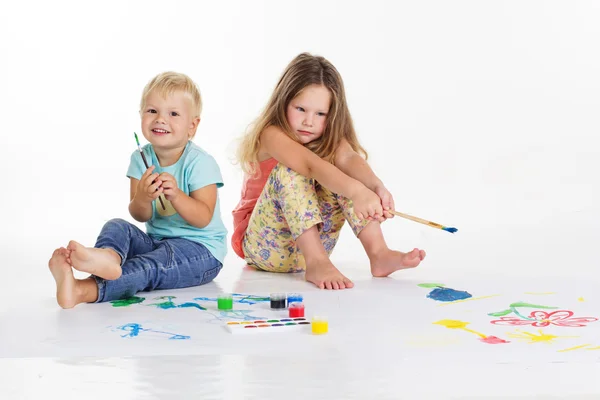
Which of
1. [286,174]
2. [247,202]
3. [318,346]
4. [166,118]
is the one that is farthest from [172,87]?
[318,346]

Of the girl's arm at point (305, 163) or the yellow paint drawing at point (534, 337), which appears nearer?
the yellow paint drawing at point (534, 337)

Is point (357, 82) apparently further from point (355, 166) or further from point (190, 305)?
point (190, 305)

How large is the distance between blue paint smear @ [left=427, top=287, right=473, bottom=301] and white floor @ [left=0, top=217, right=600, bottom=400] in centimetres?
2

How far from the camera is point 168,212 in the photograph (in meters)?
2.22

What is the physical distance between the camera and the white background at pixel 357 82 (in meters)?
3.70

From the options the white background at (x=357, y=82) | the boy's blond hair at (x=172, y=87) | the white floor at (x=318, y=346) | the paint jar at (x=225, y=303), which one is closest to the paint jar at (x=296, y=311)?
the white floor at (x=318, y=346)

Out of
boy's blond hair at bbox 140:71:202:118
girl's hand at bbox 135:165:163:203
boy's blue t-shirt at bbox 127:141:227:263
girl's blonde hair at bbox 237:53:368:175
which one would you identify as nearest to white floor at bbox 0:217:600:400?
boy's blue t-shirt at bbox 127:141:227:263

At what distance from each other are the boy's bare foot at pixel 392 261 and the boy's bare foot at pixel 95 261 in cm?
73

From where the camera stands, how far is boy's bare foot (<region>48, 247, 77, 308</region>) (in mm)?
1871

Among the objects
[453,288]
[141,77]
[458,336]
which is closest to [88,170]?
[141,77]

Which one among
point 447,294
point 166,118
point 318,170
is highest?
point 166,118

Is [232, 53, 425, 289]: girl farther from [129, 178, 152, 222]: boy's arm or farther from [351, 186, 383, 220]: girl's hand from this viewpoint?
[129, 178, 152, 222]: boy's arm

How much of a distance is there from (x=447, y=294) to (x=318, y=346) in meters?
0.56

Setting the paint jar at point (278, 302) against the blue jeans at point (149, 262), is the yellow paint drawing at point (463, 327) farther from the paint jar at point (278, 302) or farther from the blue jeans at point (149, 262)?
the blue jeans at point (149, 262)
